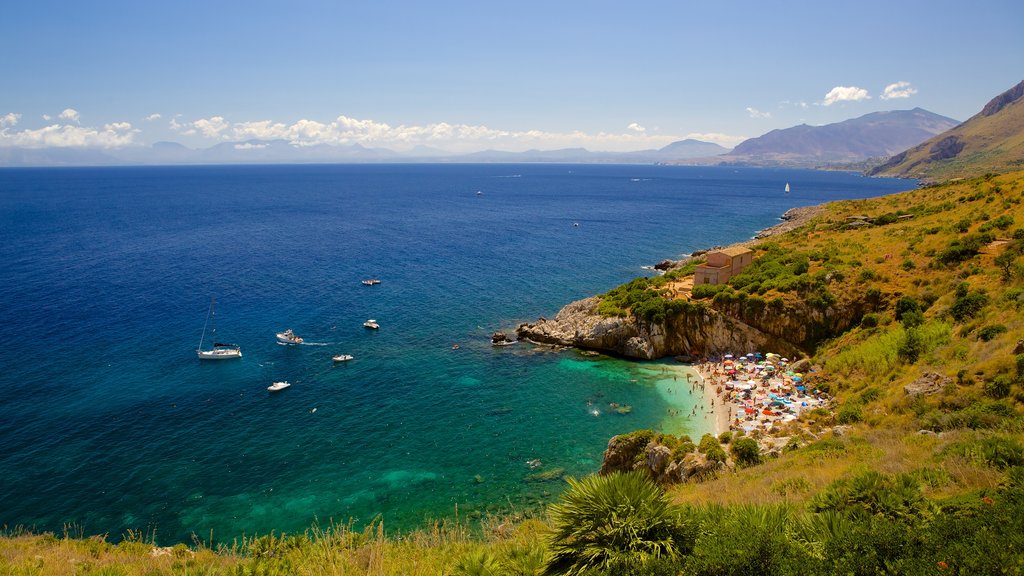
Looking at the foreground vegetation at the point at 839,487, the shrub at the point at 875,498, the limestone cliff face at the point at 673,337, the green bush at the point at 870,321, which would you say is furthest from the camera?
the limestone cliff face at the point at 673,337

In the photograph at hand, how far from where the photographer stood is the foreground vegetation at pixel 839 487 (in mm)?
10672

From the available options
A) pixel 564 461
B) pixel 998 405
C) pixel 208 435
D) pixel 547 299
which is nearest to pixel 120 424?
pixel 208 435

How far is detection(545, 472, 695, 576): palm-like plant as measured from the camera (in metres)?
Result: 10.8

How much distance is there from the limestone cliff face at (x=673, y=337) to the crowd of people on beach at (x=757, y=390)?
142cm

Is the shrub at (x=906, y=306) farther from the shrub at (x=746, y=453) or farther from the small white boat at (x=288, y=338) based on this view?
the small white boat at (x=288, y=338)

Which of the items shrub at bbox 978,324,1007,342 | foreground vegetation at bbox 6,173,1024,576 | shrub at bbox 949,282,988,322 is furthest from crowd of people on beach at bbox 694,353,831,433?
shrub at bbox 949,282,988,322

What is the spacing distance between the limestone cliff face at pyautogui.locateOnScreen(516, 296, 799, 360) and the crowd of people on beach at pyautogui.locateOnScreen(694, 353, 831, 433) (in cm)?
142

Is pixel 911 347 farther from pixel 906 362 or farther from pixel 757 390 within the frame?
pixel 757 390

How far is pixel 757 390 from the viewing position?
1486 inches

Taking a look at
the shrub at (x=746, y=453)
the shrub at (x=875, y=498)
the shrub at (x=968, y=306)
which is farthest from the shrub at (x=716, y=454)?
the shrub at (x=968, y=306)

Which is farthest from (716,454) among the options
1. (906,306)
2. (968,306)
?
(906,306)

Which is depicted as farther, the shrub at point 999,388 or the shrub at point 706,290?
the shrub at point 706,290

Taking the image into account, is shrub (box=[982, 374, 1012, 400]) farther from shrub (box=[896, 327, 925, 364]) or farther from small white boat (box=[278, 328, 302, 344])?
small white boat (box=[278, 328, 302, 344])

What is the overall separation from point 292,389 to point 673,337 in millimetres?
32602
